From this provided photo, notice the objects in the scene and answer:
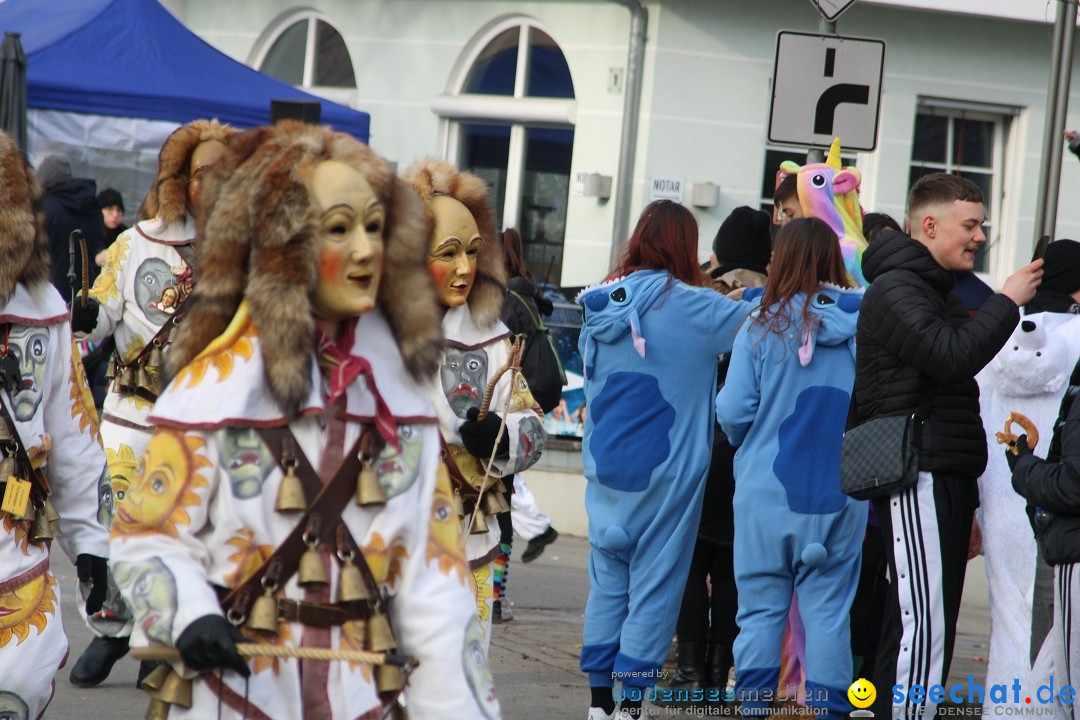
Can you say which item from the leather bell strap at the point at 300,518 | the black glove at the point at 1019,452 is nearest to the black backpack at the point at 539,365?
the black glove at the point at 1019,452

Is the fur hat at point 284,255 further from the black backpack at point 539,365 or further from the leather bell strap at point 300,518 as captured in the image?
the black backpack at point 539,365

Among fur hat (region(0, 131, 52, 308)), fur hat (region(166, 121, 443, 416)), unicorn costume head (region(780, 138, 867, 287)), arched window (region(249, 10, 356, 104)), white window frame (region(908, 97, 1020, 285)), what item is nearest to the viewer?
fur hat (region(166, 121, 443, 416))

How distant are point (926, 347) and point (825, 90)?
3186 millimetres

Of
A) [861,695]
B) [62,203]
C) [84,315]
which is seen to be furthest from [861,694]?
[62,203]

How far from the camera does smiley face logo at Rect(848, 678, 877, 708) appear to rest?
6.29 metres

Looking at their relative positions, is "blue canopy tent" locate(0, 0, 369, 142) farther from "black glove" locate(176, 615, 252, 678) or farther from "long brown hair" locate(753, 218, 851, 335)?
"black glove" locate(176, 615, 252, 678)

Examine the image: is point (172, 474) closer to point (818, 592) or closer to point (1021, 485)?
point (1021, 485)

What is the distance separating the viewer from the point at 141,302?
635 cm

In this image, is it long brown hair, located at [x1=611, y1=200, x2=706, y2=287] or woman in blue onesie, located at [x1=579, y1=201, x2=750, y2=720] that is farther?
long brown hair, located at [x1=611, y1=200, x2=706, y2=287]

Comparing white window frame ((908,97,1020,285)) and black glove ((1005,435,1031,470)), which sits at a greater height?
white window frame ((908,97,1020,285))

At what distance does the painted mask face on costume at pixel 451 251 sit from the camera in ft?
17.7

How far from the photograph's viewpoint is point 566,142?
1483 cm

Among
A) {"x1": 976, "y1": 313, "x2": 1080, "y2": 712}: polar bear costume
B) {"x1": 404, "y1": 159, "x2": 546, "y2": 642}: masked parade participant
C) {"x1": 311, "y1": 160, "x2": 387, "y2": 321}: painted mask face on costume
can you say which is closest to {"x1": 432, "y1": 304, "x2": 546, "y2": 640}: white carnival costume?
{"x1": 404, "y1": 159, "x2": 546, "y2": 642}: masked parade participant

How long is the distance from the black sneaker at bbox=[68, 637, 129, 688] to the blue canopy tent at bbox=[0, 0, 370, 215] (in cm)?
649
